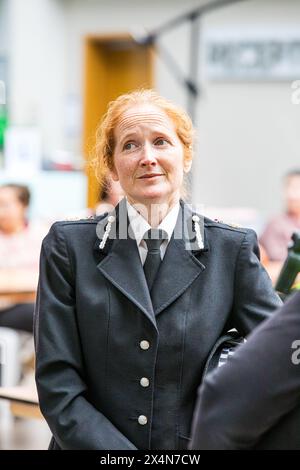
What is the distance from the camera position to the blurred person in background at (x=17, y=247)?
396cm

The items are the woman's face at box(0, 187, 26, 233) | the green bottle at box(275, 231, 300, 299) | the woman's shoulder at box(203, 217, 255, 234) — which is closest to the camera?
A: the woman's shoulder at box(203, 217, 255, 234)

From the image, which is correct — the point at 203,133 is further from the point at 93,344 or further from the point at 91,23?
the point at 93,344

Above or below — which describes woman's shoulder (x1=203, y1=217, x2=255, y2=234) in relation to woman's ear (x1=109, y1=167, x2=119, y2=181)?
below

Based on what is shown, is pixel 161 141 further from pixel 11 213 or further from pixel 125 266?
pixel 11 213

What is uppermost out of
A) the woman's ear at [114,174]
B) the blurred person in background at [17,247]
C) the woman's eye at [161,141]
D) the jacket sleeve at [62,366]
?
the woman's eye at [161,141]

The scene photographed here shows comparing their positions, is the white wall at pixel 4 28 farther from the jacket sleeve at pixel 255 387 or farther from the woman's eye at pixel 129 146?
the jacket sleeve at pixel 255 387

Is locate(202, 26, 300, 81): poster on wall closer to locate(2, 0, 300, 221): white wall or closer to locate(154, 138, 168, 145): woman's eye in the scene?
locate(2, 0, 300, 221): white wall

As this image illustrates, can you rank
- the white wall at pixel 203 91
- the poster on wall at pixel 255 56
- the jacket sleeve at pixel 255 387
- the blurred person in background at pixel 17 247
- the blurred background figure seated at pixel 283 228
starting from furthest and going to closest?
the white wall at pixel 203 91 → the poster on wall at pixel 255 56 → the blurred background figure seated at pixel 283 228 → the blurred person in background at pixel 17 247 → the jacket sleeve at pixel 255 387

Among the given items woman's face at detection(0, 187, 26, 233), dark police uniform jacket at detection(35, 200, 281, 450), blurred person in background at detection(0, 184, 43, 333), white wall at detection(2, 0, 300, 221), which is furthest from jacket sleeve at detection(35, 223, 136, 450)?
white wall at detection(2, 0, 300, 221)

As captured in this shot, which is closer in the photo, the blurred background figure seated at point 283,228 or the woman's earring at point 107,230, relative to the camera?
the woman's earring at point 107,230

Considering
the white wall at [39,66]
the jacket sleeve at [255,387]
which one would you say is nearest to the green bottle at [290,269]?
the jacket sleeve at [255,387]

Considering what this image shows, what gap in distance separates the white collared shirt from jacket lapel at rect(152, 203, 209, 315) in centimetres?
1

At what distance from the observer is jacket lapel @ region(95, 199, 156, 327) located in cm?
134
